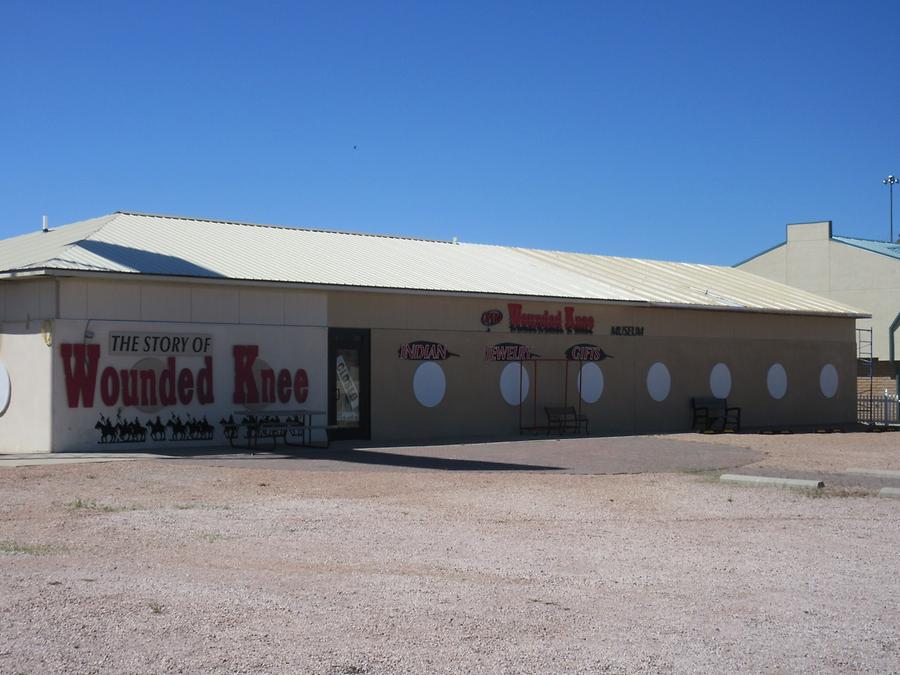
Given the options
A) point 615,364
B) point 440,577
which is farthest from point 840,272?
point 440,577

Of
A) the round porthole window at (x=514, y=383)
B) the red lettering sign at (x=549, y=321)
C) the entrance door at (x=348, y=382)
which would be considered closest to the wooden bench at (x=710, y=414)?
the red lettering sign at (x=549, y=321)

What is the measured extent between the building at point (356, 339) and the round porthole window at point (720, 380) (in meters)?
0.06

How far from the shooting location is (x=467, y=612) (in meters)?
7.95

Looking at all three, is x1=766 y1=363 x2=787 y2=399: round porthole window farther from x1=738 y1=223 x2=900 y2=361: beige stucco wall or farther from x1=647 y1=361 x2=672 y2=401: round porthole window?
x1=738 y1=223 x2=900 y2=361: beige stucco wall

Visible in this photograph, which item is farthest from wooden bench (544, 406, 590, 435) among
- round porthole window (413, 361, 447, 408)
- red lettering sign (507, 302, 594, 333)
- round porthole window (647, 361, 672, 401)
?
round porthole window (413, 361, 447, 408)

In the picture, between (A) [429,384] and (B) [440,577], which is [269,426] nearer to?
(A) [429,384]

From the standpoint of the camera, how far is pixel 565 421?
28359 millimetres

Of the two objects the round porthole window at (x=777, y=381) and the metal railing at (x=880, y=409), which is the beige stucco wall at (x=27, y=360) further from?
the metal railing at (x=880, y=409)

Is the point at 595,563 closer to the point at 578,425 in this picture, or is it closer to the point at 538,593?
the point at 538,593

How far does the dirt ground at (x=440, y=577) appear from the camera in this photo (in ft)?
22.5

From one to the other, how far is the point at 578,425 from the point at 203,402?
418 inches

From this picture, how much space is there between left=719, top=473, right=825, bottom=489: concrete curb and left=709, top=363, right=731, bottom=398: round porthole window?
15986 mm

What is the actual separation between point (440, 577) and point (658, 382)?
22.8 metres

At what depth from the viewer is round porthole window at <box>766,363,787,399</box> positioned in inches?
1366
